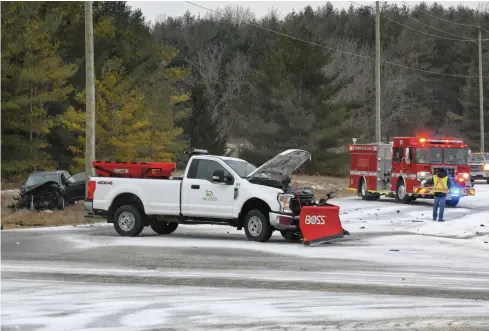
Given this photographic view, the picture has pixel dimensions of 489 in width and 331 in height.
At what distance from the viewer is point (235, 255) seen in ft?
59.7

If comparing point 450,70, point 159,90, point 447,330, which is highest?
point 450,70

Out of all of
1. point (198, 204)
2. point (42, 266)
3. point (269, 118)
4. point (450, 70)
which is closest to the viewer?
point (42, 266)

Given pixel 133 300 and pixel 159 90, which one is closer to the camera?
pixel 133 300

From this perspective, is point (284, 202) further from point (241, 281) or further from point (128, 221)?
point (241, 281)

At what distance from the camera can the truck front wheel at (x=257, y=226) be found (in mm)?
20672

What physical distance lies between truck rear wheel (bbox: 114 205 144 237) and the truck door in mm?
1254

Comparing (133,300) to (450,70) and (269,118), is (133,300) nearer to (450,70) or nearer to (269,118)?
(269,118)

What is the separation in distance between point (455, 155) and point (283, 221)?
16.7m

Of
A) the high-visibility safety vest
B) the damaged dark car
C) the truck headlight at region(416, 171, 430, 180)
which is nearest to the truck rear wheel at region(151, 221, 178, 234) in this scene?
the high-visibility safety vest

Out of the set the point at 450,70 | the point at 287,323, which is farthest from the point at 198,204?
the point at 450,70

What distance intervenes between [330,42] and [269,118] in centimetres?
4245

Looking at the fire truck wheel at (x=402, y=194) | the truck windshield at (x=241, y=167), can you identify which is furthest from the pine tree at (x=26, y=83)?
the truck windshield at (x=241, y=167)

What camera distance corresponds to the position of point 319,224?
67.0 ft

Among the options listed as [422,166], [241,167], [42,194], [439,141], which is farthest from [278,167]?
[439,141]
